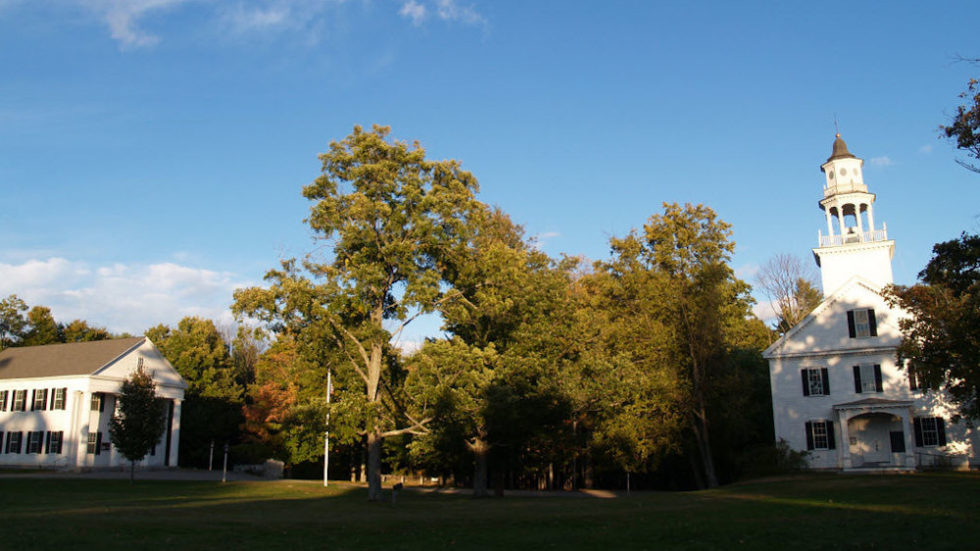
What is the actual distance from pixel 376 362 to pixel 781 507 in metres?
15.8

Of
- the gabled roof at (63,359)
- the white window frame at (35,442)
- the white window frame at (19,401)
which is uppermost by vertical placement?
the gabled roof at (63,359)

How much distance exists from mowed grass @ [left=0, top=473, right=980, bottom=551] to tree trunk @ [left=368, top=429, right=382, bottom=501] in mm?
1238

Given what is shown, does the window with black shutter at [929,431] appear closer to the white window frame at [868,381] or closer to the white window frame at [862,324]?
the white window frame at [868,381]

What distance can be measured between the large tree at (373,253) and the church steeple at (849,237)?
2226cm

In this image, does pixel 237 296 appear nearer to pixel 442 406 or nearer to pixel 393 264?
pixel 393 264

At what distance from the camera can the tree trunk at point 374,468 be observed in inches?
1073

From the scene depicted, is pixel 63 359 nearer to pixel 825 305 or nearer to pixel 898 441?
pixel 825 305

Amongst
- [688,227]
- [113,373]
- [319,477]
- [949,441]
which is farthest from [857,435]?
[113,373]

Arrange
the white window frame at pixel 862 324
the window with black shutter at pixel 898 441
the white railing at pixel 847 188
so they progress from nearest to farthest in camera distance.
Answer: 1. the window with black shutter at pixel 898 441
2. the white window frame at pixel 862 324
3. the white railing at pixel 847 188

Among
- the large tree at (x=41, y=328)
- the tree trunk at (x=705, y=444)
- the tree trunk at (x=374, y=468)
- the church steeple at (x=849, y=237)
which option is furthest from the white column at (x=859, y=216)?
the large tree at (x=41, y=328)

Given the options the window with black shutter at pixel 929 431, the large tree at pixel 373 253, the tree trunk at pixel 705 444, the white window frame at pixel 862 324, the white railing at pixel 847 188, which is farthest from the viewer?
the white railing at pixel 847 188

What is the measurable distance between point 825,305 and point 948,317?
1562cm

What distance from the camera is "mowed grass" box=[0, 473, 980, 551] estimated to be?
1280cm

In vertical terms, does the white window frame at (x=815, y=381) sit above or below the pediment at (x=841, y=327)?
below
